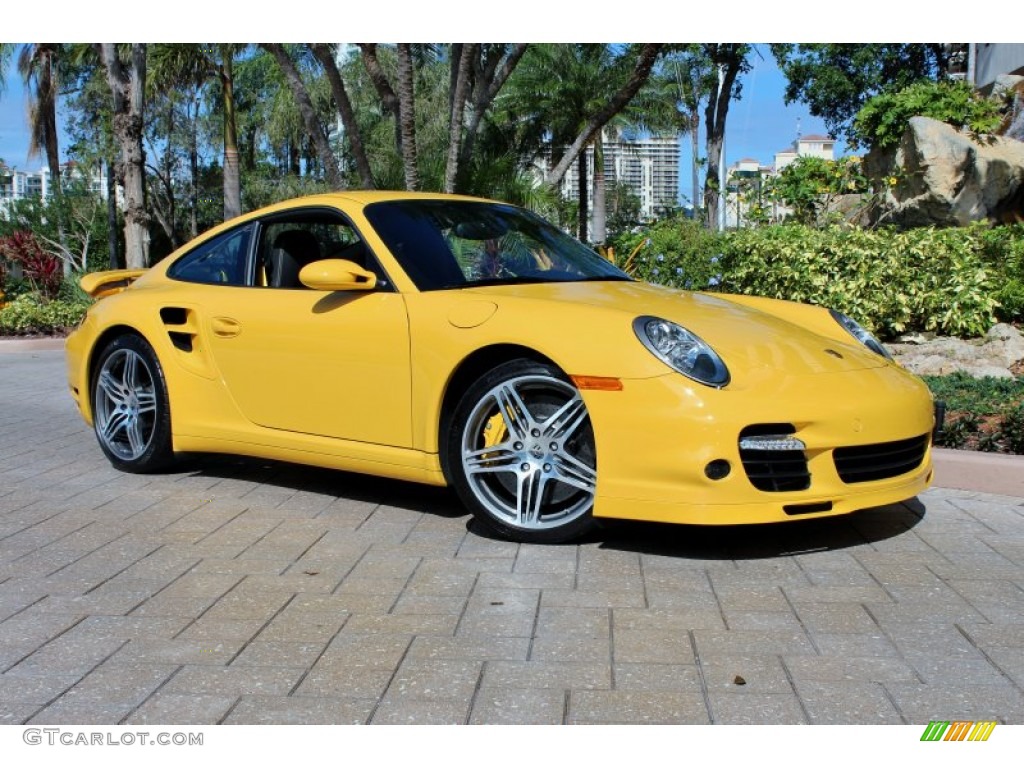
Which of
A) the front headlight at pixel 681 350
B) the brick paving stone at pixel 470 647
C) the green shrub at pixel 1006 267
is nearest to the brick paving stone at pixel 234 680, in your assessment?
the brick paving stone at pixel 470 647

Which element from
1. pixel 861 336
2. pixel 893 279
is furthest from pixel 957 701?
pixel 893 279

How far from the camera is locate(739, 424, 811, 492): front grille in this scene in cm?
372

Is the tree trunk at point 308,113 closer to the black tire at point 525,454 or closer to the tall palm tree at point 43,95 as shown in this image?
the black tire at point 525,454

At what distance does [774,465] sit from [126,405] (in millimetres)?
3452

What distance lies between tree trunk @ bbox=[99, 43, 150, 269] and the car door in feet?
36.7

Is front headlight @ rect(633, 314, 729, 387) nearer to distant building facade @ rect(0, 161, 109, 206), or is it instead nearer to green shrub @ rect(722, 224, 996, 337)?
green shrub @ rect(722, 224, 996, 337)

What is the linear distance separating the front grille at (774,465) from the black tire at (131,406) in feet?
9.76

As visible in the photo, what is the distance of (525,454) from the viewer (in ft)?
13.5

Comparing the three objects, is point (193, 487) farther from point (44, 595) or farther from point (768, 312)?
point (768, 312)

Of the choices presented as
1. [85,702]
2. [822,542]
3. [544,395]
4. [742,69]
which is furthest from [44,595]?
[742,69]

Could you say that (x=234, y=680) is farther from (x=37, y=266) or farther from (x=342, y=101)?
(x=37, y=266)

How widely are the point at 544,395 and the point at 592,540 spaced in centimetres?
62

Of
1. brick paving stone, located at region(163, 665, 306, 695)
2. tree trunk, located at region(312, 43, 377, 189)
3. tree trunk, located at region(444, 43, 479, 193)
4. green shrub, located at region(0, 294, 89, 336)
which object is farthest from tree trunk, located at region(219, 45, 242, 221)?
brick paving stone, located at region(163, 665, 306, 695)

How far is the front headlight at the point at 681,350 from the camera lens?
379 centimetres
